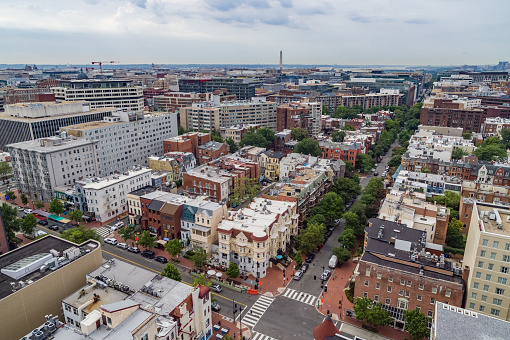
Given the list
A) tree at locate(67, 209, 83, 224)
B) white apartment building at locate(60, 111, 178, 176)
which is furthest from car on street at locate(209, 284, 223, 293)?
white apartment building at locate(60, 111, 178, 176)

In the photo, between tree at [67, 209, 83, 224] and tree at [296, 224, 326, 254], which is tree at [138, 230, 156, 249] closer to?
tree at [67, 209, 83, 224]

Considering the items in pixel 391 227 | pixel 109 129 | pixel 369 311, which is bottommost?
pixel 369 311

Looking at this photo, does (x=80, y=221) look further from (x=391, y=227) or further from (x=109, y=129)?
(x=391, y=227)

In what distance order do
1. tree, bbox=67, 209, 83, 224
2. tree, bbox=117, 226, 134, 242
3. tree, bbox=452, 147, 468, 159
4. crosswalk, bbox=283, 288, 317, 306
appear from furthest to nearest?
tree, bbox=452, 147, 468, 159, tree, bbox=67, 209, 83, 224, tree, bbox=117, 226, 134, 242, crosswalk, bbox=283, 288, 317, 306

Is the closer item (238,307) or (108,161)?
(238,307)

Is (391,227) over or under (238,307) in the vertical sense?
over

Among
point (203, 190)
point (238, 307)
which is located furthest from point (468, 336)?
point (203, 190)
